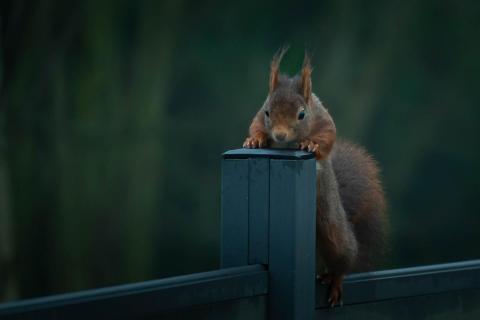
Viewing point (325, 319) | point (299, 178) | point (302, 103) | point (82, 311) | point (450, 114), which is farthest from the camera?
point (450, 114)

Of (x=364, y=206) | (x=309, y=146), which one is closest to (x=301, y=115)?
(x=309, y=146)

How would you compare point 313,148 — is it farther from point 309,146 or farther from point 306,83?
point 306,83

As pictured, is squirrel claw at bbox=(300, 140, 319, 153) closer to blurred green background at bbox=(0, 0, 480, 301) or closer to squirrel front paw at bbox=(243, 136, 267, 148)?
squirrel front paw at bbox=(243, 136, 267, 148)

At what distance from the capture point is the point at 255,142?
2020 mm

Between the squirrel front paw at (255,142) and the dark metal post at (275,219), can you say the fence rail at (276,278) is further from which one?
the squirrel front paw at (255,142)

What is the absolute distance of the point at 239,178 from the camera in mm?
1708

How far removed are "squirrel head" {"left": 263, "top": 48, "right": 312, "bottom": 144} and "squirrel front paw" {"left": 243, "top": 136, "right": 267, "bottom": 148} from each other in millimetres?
21

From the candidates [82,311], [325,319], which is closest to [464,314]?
[325,319]

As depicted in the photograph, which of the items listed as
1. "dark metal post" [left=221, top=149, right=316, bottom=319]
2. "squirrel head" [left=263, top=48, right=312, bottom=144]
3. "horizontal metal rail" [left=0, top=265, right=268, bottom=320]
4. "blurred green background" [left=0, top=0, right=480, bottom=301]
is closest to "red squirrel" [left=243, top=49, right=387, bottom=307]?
"squirrel head" [left=263, top=48, right=312, bottom=144]

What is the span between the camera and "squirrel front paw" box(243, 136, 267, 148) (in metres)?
1.99

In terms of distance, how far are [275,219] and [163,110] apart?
3121 mm

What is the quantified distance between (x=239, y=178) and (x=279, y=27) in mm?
3148

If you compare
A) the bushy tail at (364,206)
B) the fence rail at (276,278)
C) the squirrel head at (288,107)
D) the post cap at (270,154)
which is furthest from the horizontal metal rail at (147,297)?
the bushy tail at (364,206)

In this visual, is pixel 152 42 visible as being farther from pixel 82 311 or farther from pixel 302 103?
pixel 82 311
